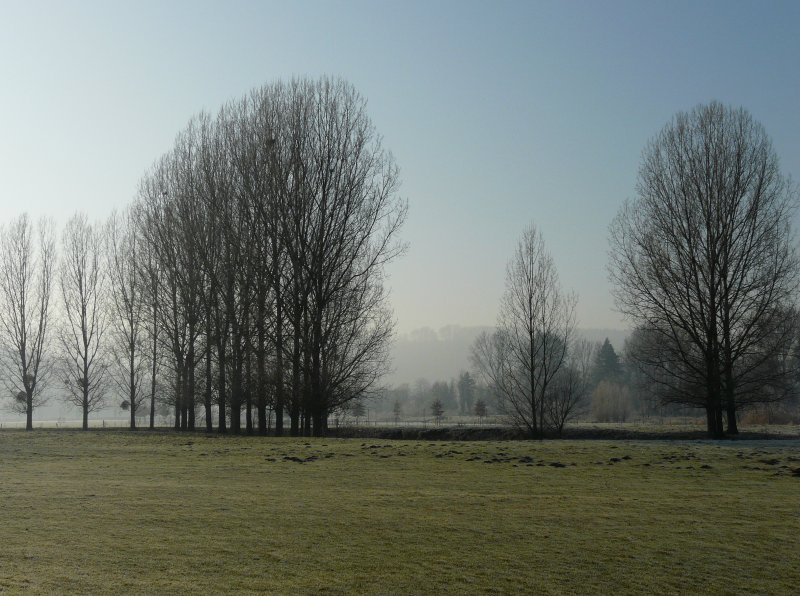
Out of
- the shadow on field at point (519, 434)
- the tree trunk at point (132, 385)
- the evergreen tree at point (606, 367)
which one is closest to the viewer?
the shadow on field at point (519, 434)

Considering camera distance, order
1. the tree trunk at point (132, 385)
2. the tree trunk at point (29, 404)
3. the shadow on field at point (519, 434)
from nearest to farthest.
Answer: the shadow on field at point (519, 434)
the tree trunk at point (29, 404)
the tree trunk at point (132, 385)

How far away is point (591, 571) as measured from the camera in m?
7.34

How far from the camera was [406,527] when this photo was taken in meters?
9.23

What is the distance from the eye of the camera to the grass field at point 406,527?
7.03 m

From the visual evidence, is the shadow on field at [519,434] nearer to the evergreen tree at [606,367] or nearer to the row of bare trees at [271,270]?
the row of bare trees at [271,270]

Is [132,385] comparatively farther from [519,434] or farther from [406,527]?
[406,527]

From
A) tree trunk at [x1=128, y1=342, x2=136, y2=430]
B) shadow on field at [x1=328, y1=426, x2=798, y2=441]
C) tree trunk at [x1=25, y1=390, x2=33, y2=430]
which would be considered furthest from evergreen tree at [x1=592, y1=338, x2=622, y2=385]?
tree trunk at [x1=25, y1=390, x2=33, y2=430]

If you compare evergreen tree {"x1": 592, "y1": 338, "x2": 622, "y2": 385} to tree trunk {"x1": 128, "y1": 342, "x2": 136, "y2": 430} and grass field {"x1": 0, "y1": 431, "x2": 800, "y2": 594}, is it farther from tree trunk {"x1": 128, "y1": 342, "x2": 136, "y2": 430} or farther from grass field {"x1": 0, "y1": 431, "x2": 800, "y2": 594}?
grass field {"x1": 0, "y1": 431, "x2": 800, "y2": 594}

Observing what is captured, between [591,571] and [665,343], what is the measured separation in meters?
26.6

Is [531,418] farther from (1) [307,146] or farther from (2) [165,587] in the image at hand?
(2) [165,587]

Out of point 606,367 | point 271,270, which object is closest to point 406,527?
point 271,270

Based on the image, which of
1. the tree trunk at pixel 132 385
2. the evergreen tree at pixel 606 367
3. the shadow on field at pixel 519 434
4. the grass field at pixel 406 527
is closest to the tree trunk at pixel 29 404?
the tree trunk at pixel 132 385

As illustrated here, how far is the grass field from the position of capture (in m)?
7.03

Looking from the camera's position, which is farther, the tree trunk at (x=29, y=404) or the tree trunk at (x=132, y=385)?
the tree trunk at (x=132, y=385)
